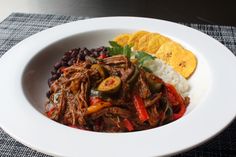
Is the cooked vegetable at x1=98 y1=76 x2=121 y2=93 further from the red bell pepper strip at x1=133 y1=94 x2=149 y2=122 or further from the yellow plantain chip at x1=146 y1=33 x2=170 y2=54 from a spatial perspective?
the yellow plantain chip at x1=146 y1=33 x2=170 y2=54

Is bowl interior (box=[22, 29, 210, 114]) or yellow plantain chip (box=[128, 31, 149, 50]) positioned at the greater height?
yellow plantain chip (box=[128, 31, 149, 50])

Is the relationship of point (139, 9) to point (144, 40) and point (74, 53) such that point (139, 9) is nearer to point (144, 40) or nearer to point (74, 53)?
point (144, 40)

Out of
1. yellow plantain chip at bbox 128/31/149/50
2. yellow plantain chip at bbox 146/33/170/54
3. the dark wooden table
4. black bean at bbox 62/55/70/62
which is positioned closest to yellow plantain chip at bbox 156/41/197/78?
yellow plantain chip at bbox 146/33/170/54

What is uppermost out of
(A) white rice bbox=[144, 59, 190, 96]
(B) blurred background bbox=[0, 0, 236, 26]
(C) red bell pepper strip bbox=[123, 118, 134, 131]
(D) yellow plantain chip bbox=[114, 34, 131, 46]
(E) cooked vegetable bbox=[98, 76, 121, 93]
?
(E) cooked vegetable bbox=[98, 76, 121, 93]

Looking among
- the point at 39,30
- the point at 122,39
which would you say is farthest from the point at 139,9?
the point at 122,39

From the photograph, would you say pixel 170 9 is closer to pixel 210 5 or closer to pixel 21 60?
pixel 210 5

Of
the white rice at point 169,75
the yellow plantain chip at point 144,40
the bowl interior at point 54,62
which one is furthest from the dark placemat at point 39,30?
the yellow plantain chip at point 144,40
